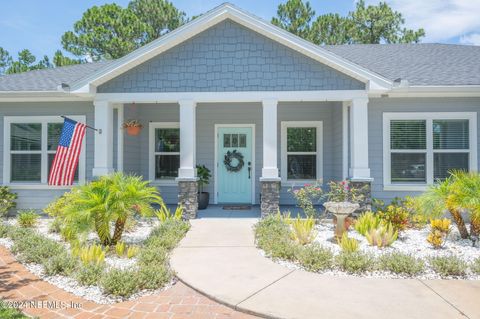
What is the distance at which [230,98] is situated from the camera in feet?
26.2

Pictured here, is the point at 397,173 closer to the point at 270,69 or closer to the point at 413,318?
the point at 270,69

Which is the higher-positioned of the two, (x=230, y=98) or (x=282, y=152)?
(x=230, y=98)

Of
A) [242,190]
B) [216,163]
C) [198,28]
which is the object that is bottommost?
[242,190]

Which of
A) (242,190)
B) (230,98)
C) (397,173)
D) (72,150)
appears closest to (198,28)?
(230,98)

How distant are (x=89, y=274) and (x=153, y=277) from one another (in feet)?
2.72

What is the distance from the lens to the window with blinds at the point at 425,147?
834 cm

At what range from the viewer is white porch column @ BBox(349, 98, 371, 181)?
7777mm

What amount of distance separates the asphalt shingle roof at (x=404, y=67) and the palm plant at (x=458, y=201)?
2.82m

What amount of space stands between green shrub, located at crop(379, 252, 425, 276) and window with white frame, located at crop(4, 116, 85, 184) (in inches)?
300

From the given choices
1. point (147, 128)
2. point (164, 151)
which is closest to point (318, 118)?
point (164, 151)

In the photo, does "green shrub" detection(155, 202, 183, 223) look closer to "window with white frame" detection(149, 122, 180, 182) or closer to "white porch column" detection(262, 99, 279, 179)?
"white porch column" detection(262, 99, 279, 179)

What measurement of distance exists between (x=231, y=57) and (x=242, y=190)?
13.6 feet

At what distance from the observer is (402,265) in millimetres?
4605

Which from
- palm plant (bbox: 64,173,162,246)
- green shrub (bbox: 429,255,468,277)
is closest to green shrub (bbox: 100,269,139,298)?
palm plant (bbox: 64,173,162,246)
